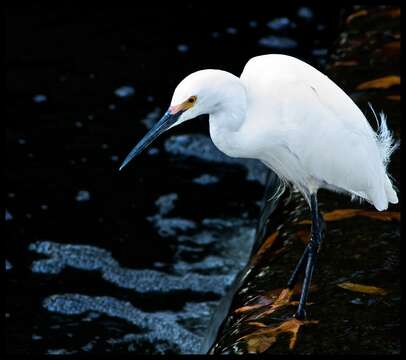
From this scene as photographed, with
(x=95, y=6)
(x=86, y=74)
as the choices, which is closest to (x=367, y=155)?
(x=86, y=74)

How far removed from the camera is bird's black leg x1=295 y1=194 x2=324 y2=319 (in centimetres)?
380

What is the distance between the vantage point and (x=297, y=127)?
12.2 feet

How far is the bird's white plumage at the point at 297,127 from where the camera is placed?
3.67 m

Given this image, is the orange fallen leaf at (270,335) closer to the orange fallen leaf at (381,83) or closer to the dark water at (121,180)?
the dark water at (121,180)

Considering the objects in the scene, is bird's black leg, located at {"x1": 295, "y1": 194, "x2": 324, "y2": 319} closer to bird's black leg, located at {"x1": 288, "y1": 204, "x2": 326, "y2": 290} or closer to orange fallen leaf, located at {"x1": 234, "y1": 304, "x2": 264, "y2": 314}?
bird's black leg, located at {"x1": 288, "y1": 204, "x2": 326, "y2": 290}

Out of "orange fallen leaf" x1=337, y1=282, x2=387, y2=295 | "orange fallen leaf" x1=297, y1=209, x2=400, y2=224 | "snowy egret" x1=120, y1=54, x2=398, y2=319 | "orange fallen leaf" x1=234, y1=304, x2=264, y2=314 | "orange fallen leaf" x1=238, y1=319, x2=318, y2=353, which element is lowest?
"orange fallen leaf" x1=238, y1=319, x2=318, y2=353

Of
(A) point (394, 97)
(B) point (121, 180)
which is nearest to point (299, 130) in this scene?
(A) point (394, 97)

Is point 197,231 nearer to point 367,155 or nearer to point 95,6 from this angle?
point 367,155

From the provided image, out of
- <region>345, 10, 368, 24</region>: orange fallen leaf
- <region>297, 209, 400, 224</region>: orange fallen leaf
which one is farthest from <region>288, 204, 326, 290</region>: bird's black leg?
<region>345, 10, 368, 24</region>: orange fallen leaf

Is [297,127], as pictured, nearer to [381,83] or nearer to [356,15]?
[381,83]

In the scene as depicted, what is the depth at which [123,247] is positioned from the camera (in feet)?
19.0

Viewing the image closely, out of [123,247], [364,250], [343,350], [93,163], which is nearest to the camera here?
[343,350]

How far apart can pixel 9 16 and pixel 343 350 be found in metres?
5.48

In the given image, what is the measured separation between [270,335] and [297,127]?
2.73ft
